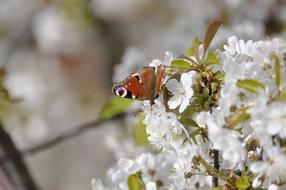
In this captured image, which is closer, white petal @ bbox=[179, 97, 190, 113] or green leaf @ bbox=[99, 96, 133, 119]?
white petal @ bbox=[179, 97, 190, 113]

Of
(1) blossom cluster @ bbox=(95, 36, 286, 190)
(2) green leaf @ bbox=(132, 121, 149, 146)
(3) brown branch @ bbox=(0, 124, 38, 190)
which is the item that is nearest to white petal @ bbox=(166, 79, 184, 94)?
(1) blossom cluster @ bbox=(95, 36, 286, 190)

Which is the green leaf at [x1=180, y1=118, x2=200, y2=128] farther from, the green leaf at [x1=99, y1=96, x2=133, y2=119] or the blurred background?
the blurred background

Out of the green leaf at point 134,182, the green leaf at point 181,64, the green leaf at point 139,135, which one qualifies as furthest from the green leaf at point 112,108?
the green leaf at point 181,64

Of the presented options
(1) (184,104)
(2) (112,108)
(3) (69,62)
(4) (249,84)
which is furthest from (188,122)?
(3) (69,62)

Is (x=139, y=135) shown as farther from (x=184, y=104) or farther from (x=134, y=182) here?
(x=184, y=104)

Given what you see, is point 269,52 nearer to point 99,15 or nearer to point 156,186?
point 156,186
